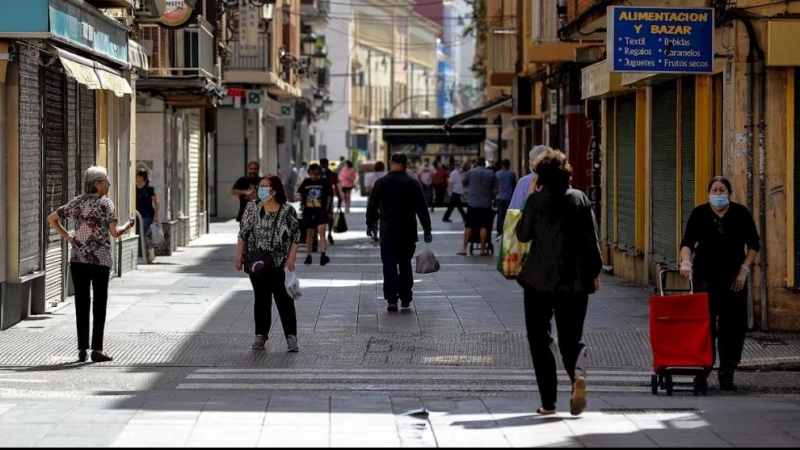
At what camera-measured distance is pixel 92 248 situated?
13398mm

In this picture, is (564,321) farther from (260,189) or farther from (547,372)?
(260,189)

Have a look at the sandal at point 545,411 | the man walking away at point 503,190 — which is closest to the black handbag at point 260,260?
the sandal at point 545,411

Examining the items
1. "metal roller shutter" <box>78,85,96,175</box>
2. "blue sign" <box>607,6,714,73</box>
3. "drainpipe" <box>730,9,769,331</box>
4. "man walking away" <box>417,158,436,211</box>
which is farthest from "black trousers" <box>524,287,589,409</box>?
"man walking away" <box>417,158,436,211</box>

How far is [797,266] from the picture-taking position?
15.3 meters

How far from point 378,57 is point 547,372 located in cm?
9924

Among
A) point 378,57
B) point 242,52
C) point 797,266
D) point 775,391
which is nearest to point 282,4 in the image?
point 242,52

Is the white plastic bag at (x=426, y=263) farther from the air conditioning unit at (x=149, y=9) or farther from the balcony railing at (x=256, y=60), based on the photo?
the balcony railing at (x=256, y=60)

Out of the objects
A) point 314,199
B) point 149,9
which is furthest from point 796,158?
point 314,199

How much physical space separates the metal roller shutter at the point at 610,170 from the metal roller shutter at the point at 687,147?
18.7 feet

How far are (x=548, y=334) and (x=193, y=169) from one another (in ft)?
81.9

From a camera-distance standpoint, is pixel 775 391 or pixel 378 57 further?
pixel 378 57

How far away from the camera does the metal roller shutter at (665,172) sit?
19.1m

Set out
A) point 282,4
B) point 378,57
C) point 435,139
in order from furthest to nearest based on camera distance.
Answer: point 378,57 → point 435,139 → point 282,4

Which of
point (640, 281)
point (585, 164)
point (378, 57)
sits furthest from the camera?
point (378, 57)
